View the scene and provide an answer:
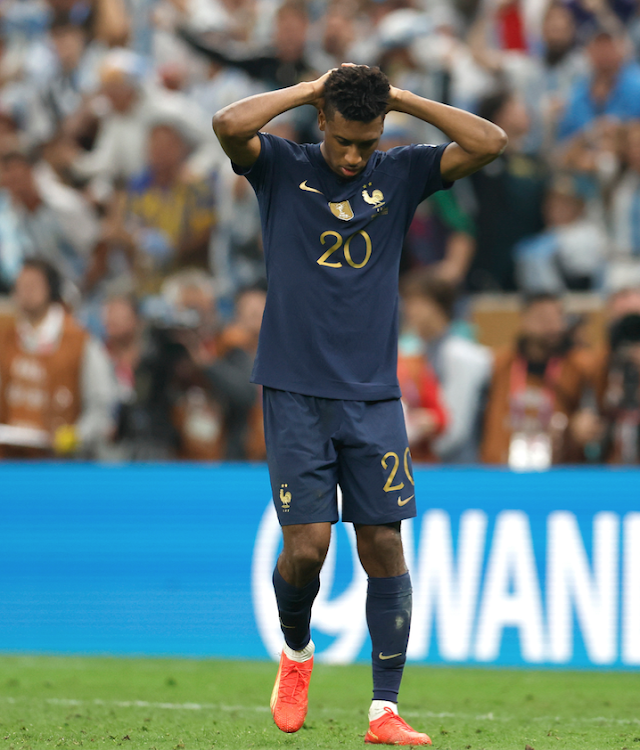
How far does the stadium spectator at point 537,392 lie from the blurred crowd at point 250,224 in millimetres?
15

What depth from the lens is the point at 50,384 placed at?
8.41 metres

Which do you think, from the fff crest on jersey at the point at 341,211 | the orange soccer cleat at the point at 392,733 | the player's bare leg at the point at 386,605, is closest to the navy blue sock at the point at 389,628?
the player's bare leg at the point at 386,605

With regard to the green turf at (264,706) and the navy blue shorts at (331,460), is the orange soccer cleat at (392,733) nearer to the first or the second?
the green turf at (264,706)

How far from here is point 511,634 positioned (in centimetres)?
693

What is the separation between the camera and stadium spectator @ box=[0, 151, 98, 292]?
1040 centimetres

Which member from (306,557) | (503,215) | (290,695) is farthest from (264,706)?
(503,215)

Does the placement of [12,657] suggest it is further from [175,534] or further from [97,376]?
[97,376]

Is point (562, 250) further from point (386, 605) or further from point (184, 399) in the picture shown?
point (386, 605)

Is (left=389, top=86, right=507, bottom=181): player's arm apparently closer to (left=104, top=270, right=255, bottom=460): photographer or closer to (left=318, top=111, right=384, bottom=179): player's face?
(left=318, top=111, right=384, bottom=179): player's face

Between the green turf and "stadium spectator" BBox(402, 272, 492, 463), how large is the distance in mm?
1798

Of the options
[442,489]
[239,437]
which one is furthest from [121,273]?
[442,489]

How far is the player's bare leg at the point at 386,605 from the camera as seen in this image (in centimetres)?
414

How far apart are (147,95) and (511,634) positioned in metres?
6.58

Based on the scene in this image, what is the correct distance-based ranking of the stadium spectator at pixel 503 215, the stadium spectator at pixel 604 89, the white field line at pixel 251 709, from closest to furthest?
the white field line at pixel 251 709 < the stadium spectator at pixel 503 215 < the stadium spectator at pixel 604 89
